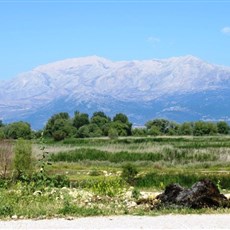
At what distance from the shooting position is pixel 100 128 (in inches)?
4493

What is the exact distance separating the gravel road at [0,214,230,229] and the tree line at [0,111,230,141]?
80.3m

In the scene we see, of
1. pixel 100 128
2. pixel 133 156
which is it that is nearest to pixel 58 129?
pixel 100 128

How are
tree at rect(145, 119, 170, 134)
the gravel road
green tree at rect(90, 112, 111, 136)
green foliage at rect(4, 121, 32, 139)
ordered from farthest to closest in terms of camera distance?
tree at rect(145, 119, 170, 134)
green tree at rect(90, 112, 111, 136)
green foliage at rect(4, 121, 32, 139)
the gravel road

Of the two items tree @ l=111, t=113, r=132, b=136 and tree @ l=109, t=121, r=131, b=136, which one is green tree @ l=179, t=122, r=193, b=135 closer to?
tree @ l=111, t=113, r=132, b=136

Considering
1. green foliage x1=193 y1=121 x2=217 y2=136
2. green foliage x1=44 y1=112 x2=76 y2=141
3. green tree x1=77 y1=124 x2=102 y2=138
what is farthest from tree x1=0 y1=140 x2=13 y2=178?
green foliage x1=193 y1=121 x2=217 y2=136

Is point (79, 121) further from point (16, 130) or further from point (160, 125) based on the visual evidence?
point (160, 125)

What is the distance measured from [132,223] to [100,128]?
328ft

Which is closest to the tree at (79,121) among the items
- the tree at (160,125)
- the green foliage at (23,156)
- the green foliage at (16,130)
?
the green foliage at (16,130)

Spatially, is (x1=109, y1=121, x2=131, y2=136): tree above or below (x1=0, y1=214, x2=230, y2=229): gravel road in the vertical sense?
below

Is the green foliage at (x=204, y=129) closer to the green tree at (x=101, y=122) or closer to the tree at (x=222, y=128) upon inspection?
the tree at (x=222, y=128)

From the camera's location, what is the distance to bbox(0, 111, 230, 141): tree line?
337 feet

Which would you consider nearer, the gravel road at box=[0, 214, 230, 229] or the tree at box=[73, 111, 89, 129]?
the gravel road at box=[0, 214, 230, 229]

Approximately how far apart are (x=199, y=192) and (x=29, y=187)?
5.06 metres

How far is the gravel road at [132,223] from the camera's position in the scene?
539 inches
